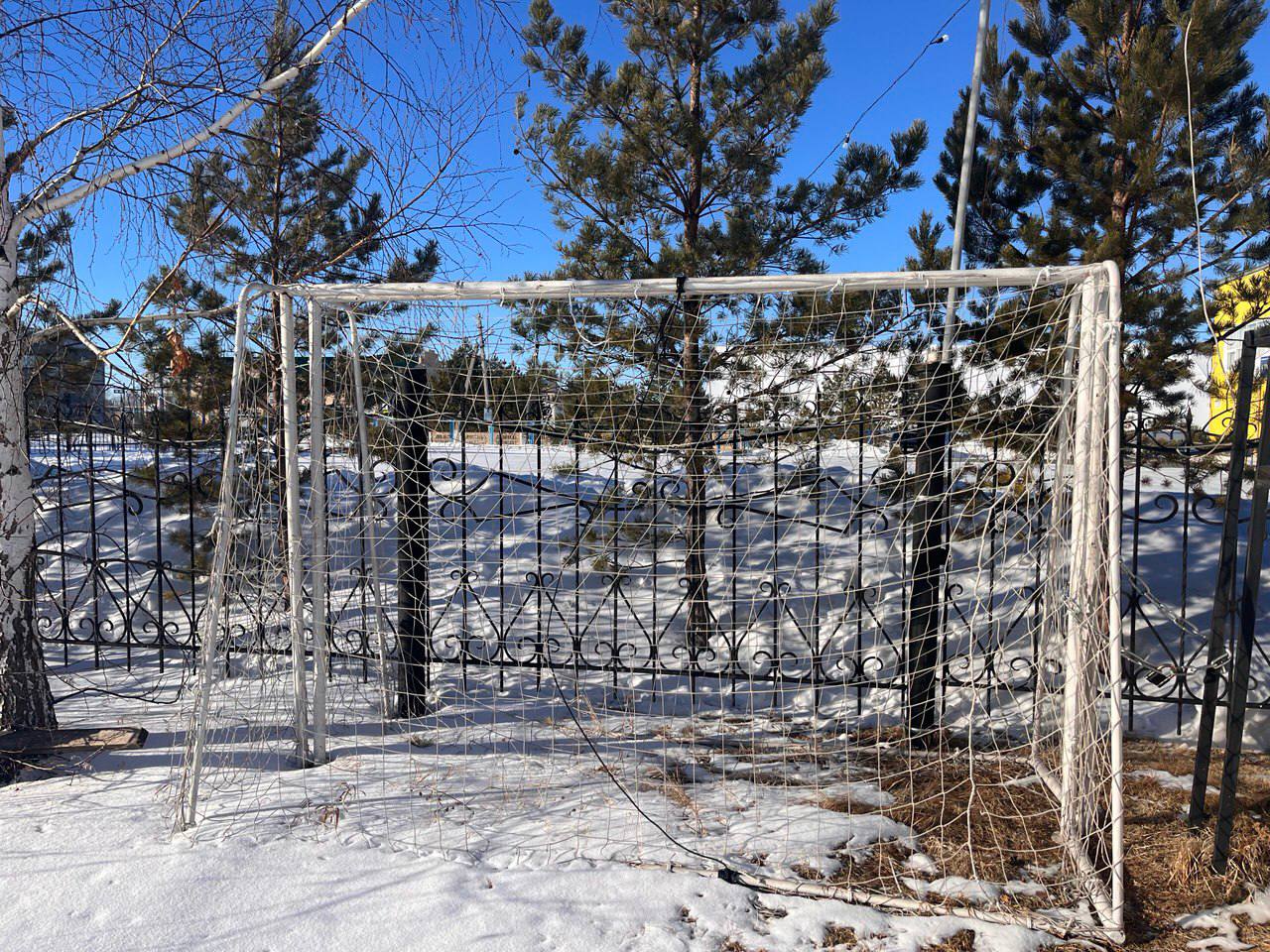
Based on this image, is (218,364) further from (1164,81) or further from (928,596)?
(1164,81)

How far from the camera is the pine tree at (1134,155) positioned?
16.8ft

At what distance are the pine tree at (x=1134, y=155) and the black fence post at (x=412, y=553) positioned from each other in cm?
430

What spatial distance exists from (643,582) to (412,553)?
98.3 inches

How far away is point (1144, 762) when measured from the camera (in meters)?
3.74

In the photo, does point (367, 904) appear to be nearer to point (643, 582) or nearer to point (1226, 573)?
point (1226, 573)

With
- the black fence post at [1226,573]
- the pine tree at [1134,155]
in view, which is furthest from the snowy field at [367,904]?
the pine tree at [1134,155]

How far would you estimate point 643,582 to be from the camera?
610cm

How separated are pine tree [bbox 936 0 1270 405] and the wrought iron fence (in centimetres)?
100

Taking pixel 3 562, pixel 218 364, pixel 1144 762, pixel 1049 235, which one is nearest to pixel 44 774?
pixel 3 562

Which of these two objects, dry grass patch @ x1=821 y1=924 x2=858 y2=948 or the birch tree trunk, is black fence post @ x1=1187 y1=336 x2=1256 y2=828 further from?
the birch tree trunk

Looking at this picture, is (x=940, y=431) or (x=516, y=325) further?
(x=516, y=325)

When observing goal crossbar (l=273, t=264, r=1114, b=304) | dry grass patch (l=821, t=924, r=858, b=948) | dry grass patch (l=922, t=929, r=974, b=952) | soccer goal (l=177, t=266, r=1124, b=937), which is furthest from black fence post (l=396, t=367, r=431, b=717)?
dry grass patch (l=922, t=929, r=974, b=952)

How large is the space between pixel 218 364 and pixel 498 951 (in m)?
5.63

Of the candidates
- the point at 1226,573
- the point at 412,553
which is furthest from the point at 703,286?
the point at 1226,573
